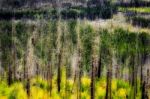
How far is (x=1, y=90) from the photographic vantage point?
99062 mm

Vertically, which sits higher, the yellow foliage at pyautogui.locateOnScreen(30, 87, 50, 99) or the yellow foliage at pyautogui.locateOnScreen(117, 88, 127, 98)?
the yellow foliage at pyautogui.locateOnScreen(30, 87, 50, 99)

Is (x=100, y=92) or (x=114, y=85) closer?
(x=100, y=92)

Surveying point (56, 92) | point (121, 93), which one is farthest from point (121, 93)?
point (56, 92)

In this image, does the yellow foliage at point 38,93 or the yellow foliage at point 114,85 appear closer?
the yellow foliage at point 38,93

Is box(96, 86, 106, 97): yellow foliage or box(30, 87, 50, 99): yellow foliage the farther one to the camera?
box(96, 86, 106, 97): yellow foliage

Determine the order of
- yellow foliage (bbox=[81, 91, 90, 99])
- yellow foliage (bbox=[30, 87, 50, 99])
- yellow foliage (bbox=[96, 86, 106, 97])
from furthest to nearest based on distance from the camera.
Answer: yellow foliage (bbox=[96, 86, 106, 97]), yellow foliage (bbox=[81, 91, 90, 99]), yellow foliage (bbox=[30, 87, 50, 99])

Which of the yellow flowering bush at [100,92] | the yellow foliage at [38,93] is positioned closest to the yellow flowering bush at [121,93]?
the yellow flowering bush at [100,92]

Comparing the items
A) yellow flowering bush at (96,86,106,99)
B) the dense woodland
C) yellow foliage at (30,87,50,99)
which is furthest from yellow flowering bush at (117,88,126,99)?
yellow foliage at (30,87,50,99)

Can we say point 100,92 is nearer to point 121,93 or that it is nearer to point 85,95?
point 85,95


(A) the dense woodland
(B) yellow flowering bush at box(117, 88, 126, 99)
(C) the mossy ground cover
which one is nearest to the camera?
(C) the mossy ground cover

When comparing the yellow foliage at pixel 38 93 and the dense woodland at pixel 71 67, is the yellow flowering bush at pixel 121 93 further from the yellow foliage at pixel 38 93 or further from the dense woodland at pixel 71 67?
the yellow foliage at pixel 38 93

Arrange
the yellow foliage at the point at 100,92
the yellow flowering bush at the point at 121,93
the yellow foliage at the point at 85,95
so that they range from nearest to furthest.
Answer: the yellow foliage at the point at 85,95 < the yellow foliage at the point at 100,92 < the yellow flowering bush at the point at 121,93

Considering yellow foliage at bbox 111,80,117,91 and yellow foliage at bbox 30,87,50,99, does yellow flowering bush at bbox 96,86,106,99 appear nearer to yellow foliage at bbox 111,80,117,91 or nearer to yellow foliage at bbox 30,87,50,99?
yellow foliage at bbox 111,80,117,91

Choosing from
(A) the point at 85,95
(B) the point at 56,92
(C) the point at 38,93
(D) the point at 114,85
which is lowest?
(D) the point at 114,85
